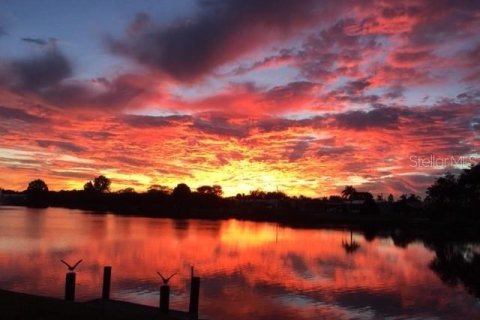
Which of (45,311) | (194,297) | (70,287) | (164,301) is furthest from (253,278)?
(45,311)

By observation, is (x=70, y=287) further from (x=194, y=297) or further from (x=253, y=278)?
(x=253, y=278)

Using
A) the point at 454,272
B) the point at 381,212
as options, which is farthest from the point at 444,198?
the point at 454,272

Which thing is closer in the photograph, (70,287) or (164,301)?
(164,301)

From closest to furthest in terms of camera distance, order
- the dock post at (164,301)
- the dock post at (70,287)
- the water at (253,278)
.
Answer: the dock post at (164,301) < the dock post at (70,287) < the water at (253,278)

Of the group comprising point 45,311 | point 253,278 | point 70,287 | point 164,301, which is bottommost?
point 253,278

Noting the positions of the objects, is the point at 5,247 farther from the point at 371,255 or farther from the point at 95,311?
the point at 371,255

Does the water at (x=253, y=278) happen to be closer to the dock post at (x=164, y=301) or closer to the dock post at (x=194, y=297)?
the dock post at (x=194, y=297)

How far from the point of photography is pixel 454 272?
149 feet

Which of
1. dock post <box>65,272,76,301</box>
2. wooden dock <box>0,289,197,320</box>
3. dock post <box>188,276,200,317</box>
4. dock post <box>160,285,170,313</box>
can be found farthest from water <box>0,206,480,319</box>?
wooden dock <box>0,289,197,320</box>

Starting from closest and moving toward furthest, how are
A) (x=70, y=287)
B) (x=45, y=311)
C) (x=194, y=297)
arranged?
(x=45, y=311), (x=194, y=297), (x=70, y=287)

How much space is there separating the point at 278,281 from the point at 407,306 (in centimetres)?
920

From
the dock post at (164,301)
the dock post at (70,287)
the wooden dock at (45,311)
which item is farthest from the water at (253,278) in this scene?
the wooden dock at (45,311)

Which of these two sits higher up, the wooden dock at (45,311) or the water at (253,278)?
the wooden dock at (45,311)

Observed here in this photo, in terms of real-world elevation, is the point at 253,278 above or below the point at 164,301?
below
